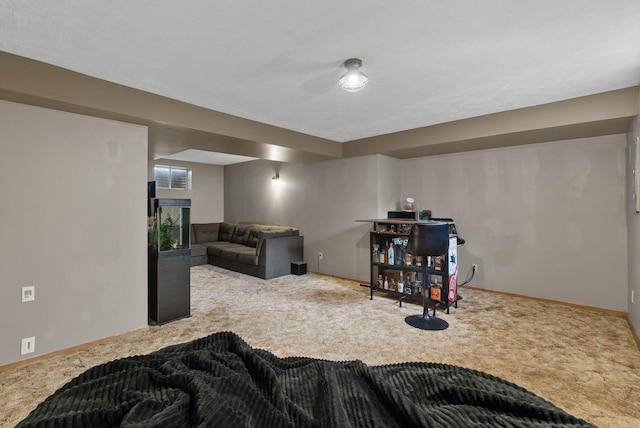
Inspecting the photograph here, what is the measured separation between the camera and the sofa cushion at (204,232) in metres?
7.86

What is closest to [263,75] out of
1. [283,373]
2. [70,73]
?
[70,73]

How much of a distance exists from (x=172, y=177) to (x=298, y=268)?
4.26 meters

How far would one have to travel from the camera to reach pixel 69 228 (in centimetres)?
296

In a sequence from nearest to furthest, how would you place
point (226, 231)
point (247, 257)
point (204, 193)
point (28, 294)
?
point (28, 294)
point (247, 257)
point (226, 231)
point (204, 193)

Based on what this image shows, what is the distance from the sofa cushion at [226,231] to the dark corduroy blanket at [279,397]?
21.6ft

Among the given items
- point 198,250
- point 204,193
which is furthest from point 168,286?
point 204,193

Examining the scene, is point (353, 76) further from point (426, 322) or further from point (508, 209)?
point (508, 209)

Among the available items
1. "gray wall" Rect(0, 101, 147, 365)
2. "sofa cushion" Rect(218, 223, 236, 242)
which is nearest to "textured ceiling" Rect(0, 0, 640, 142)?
"gray wall" Rect(0, 101, 147, 365)

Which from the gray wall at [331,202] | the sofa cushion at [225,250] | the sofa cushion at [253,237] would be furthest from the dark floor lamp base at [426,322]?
the sofa cushion at [253,237]

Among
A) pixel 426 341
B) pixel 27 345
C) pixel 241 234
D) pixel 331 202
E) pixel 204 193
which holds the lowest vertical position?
pixel 426 341

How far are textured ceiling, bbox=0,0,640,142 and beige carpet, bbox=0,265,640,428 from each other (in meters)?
2.55

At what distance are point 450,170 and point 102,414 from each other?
17.5 feet

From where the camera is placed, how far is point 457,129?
4242 millimetres

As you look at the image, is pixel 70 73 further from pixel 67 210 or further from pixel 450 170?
pixel 450 170
